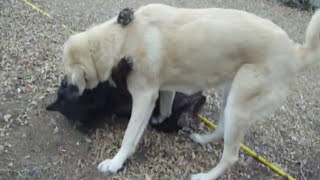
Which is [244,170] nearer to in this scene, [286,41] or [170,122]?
[170,122]

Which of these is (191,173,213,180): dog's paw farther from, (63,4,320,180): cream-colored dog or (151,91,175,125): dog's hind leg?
(151,91,175,125): dog's hind leg

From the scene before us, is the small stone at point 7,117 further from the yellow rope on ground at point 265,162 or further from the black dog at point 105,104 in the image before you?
the yellow rope on ground at point 265,162

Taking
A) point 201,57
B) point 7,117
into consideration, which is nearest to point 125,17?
point 201,57

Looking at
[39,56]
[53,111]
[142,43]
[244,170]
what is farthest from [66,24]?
[244,170]

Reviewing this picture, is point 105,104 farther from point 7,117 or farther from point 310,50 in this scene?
point 310,50

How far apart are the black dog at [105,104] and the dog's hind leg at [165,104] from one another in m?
0.03

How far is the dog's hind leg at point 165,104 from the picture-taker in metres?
3.33

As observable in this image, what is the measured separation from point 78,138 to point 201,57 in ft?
3.43

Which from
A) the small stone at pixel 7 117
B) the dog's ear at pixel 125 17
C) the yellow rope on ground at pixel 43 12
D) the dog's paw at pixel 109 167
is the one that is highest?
the dog's ear at pixel 125 17

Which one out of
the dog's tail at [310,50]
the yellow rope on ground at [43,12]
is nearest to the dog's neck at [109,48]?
the dog's tail at [310,50]

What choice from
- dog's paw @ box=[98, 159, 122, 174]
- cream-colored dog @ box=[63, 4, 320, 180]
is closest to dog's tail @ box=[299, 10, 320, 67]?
cream-colored dog @ box=[63, 4, 320, 180]

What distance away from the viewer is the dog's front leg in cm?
292

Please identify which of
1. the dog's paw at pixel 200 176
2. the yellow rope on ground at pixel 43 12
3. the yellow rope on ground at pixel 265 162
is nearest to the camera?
the dog's paw at pixel 200 176

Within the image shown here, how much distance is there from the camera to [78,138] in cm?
316
